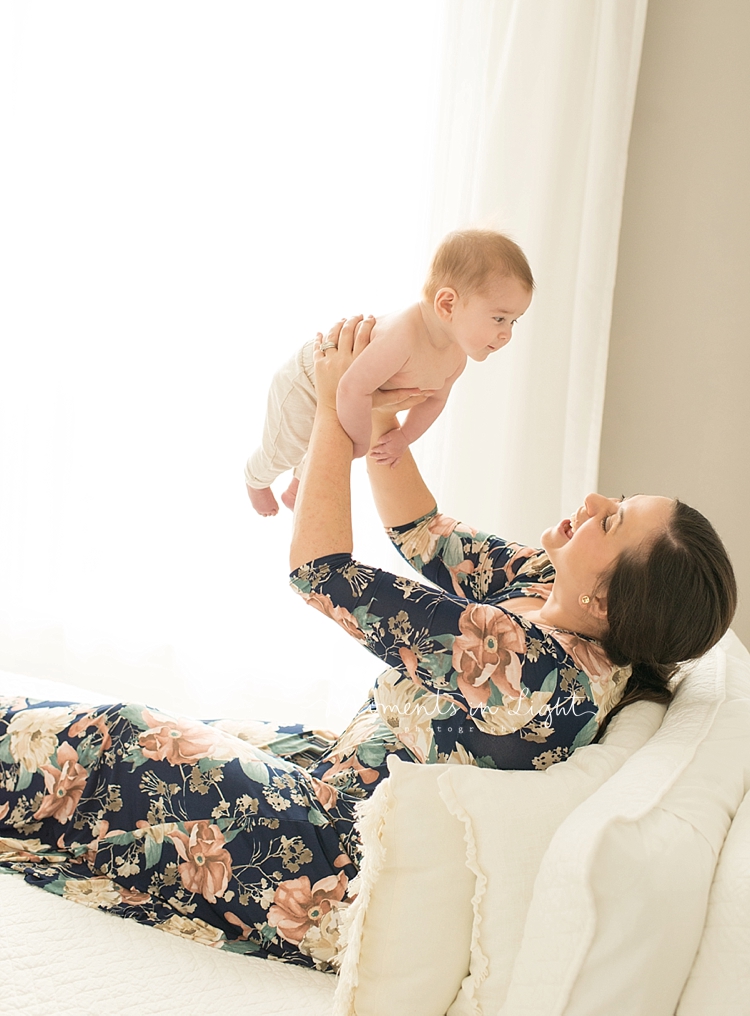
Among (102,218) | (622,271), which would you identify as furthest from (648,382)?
(102,218)

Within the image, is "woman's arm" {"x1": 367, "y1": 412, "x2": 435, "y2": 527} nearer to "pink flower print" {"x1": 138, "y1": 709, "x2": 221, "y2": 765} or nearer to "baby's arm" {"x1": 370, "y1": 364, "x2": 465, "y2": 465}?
"baby's arm" {"x1": 370, "y1": 364, "x2": 465, "y2": 465}

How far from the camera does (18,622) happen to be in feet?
10.6

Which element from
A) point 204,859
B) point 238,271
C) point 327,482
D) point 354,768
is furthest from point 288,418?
point 238,271

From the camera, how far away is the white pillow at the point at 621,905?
791 millimetres

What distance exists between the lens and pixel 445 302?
1.51 m

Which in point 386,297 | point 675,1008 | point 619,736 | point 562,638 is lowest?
point 675,1008

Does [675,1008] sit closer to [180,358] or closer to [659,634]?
[659,634]

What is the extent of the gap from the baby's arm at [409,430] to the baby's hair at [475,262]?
0.66 feet

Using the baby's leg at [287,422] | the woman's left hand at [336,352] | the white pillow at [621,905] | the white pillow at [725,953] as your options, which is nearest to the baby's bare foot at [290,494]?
the baby's leg at [287,422]

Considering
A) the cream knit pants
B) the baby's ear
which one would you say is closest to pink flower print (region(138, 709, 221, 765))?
the cream knit pants

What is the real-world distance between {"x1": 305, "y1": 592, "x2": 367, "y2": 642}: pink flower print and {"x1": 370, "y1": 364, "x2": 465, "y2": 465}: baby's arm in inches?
18.6

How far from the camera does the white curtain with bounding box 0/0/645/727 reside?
2559 millimetres

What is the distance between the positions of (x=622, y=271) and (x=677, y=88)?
0.53m

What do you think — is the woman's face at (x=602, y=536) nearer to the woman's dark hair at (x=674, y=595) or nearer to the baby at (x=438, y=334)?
the woman's dark hair at (x=674, y=595)
